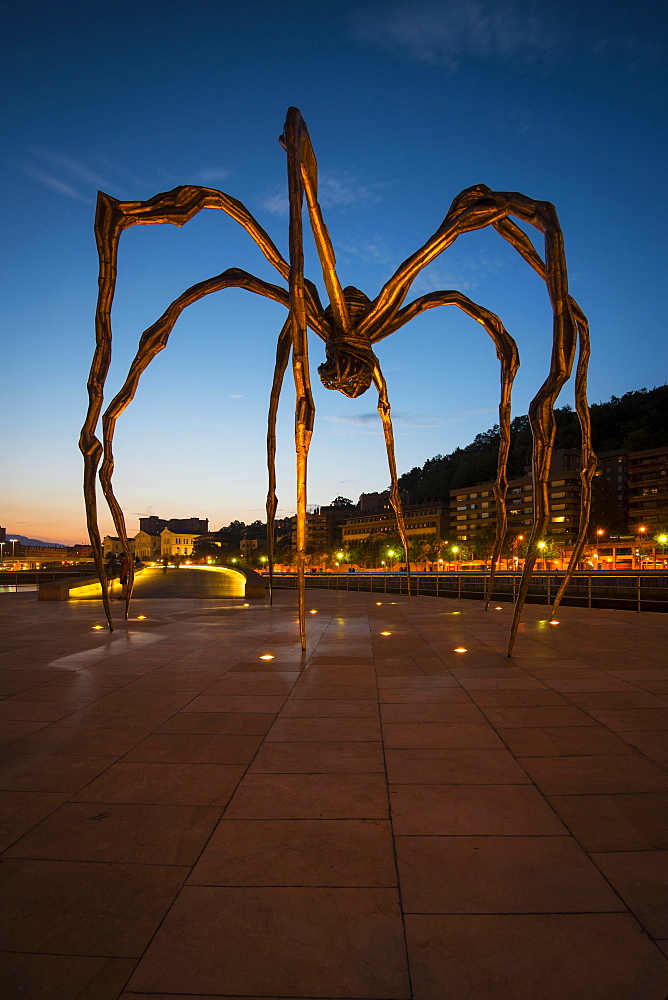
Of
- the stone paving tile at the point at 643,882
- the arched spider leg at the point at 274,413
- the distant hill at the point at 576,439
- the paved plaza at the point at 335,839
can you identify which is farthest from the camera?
the distant hill at the point at 576,439

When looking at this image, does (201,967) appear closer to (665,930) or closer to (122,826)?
(122,826)

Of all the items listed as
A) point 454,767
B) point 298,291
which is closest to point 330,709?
point 454,767

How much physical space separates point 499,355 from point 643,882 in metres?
8.65

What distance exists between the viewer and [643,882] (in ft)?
7.74

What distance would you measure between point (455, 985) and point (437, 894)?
19.4 inches

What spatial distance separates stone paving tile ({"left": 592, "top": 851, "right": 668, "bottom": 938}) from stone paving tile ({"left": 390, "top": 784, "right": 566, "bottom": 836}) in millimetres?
305

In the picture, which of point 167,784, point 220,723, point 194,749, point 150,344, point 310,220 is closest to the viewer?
point 167,784

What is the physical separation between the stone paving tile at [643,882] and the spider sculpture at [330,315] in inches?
140

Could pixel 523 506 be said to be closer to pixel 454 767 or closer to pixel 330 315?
pixel 330 315

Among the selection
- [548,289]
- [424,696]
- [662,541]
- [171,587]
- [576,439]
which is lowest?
[171,587]

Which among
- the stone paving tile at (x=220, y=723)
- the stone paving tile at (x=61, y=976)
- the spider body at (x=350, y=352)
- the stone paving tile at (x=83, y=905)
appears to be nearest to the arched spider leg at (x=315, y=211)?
the spider body at (x=350, y=352)

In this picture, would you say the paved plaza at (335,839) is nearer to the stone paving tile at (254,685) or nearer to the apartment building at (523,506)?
the stone paving tile at (254,685)

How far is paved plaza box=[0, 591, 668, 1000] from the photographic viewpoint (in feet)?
6.15

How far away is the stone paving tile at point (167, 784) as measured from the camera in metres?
3.21
